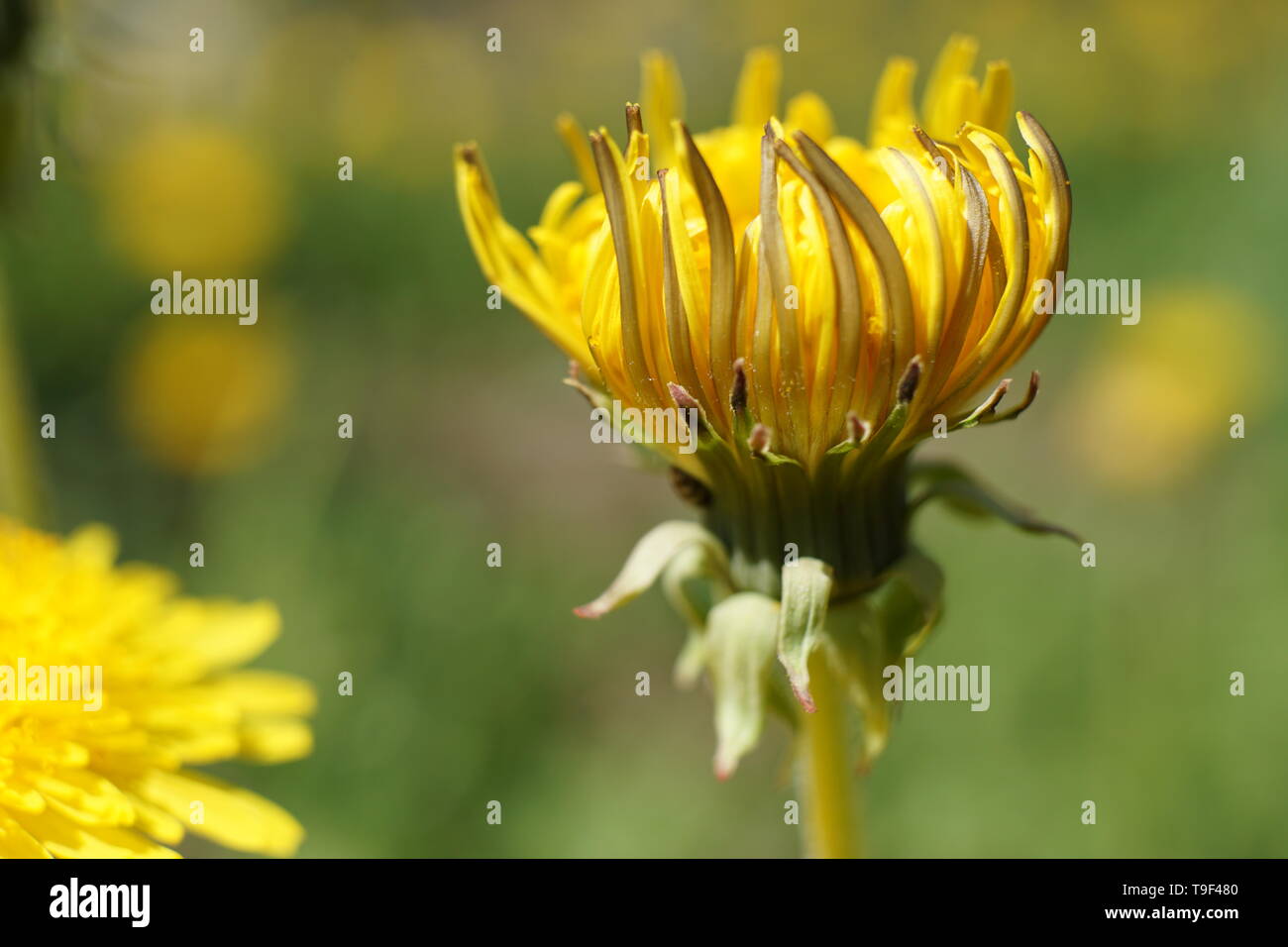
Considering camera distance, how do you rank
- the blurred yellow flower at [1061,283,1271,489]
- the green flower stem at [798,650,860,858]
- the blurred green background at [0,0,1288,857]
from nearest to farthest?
the green flower stem at [798,650,860,858], the blurred green background at [0,0,1288,857], the blurred yellow flower at [1061,283,1271,489]

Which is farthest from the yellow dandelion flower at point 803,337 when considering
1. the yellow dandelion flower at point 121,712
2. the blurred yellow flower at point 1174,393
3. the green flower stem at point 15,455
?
the blurred yellow flower at point 1174,393

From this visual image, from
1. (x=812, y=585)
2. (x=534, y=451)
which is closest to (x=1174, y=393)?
(x=534, y=451)

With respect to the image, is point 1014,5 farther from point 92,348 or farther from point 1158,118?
point 92,348

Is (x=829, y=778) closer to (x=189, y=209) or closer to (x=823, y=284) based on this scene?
(x=823, y=284)

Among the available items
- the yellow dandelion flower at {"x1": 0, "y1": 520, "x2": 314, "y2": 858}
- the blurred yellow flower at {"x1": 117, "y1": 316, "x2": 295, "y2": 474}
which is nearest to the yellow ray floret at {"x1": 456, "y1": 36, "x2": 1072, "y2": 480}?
the yellow dandelion flower at {"x1": 0, "y1": 520, "x2": 314, "y2": 858}

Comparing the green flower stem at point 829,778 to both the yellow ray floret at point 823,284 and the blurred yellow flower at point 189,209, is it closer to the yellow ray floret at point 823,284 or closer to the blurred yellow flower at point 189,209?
the yellow ray floret at point 823,284

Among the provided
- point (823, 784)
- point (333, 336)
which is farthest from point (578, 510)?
point (823, 784)

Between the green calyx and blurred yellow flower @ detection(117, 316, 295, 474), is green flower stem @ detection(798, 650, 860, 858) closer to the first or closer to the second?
the green calyx
